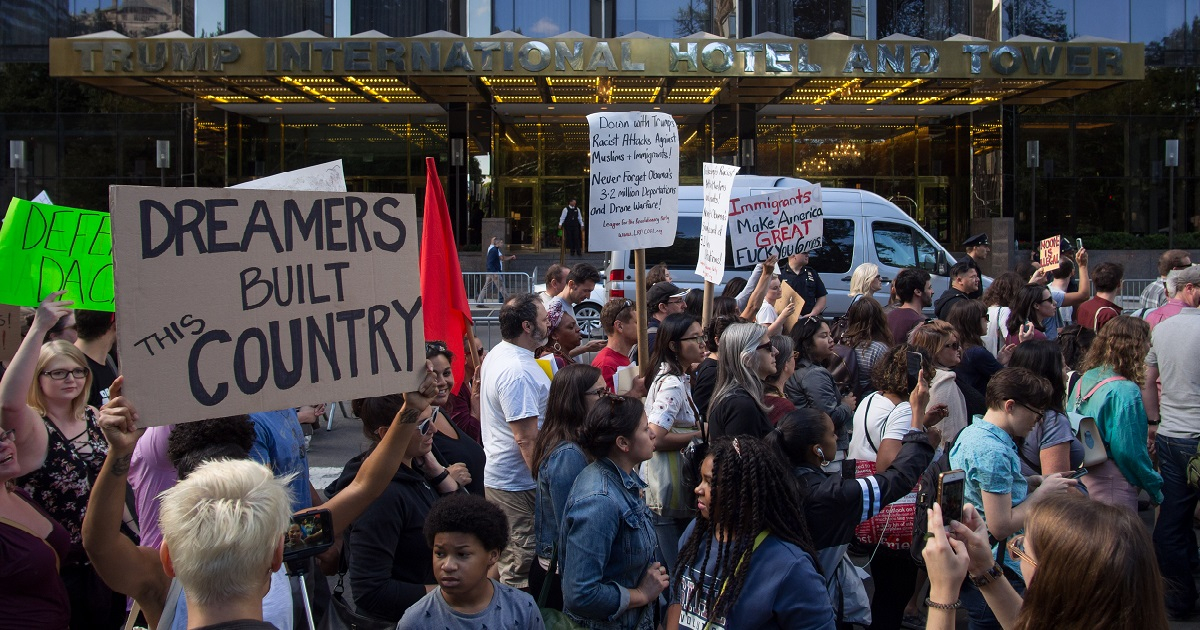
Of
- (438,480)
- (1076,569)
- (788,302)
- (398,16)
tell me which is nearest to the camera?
(1076,569)

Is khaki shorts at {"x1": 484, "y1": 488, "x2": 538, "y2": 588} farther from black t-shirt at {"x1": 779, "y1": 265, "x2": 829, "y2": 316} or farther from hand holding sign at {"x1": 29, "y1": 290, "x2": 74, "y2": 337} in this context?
black t-shirt at {"x1": 779, "y1": 265, "x2": 829, "y2": 316}

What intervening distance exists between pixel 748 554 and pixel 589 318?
1440 centimetres

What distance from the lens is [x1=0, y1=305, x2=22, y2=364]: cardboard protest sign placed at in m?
5.81

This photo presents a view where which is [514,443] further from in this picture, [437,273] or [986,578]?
[986,578]

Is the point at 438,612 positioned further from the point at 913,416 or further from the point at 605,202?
the point at 605,202

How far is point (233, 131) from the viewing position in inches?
1256

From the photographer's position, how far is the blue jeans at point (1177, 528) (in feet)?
20.4

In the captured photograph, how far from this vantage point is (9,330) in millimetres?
5844

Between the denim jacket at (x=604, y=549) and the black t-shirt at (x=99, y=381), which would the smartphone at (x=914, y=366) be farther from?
the black t-shirt at (x=99, y=381)

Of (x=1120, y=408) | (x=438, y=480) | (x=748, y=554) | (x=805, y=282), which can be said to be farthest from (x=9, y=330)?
(x=805, y=282)

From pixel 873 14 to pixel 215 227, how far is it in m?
31.1

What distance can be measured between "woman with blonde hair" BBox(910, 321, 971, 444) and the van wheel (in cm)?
1082

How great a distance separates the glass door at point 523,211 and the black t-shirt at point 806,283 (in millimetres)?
22424

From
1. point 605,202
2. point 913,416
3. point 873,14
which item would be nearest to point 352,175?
point 873,14
